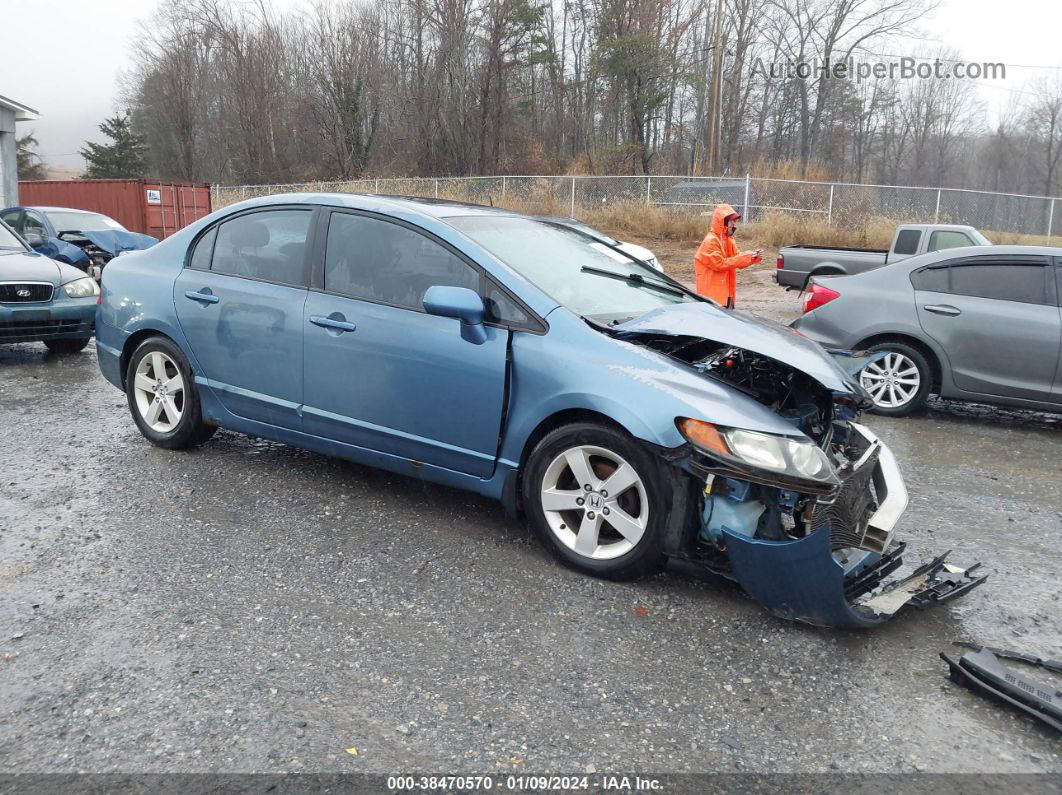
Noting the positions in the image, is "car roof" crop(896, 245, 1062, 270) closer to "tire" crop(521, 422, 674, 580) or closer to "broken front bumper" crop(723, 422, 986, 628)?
"broken front bumper" crop(723, 422, 986, 628)

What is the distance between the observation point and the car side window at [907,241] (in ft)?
42.1

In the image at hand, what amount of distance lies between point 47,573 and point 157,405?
183 centimetres

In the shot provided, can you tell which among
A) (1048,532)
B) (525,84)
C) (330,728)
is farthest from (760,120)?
(330,728)

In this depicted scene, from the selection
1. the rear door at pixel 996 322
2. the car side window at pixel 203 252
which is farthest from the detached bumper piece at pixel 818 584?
the rear door at pixel 996 322

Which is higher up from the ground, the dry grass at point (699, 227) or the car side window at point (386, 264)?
the dry grass at point (699, 227)

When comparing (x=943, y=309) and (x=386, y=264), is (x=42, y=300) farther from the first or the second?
(x=943, y=309)

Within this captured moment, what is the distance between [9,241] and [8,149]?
16.7 metres

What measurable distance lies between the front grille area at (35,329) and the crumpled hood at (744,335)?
6801mm

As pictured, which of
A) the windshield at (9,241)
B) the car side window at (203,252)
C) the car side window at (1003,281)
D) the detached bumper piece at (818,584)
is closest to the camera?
the detached bumper piece at (818,584)

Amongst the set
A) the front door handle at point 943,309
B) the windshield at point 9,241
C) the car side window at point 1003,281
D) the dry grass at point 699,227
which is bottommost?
the front door handle at point 943,309

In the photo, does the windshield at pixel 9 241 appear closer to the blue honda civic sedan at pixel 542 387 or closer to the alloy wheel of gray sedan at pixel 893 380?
the blue honda civic sedan at pixel 542 387

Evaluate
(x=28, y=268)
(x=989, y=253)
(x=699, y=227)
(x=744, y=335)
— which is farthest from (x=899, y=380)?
(x=699, y=227)

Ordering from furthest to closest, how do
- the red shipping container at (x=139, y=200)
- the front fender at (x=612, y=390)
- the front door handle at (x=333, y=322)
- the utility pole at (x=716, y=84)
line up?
the utility pole at (x=716, y=84), the red shipping container at (x=139, y=200), the front door handle at (x=333, y=322), the front fender at (x=612, y=390)

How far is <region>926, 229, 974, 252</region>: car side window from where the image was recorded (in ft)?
41.3
